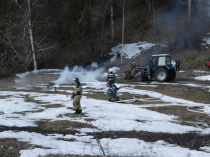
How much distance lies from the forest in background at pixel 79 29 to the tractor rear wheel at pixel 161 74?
13.9 m

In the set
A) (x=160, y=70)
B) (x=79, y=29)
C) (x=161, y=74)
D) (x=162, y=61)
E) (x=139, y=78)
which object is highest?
(x=79, y=29)

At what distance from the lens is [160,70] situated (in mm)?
17891

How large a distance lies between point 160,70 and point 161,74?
1.22ft

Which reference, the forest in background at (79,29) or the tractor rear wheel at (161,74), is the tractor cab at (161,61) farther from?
the forest in background at (79,29)

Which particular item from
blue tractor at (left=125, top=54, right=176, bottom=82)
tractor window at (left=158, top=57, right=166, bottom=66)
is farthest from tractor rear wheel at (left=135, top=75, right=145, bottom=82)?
tractor window at (left=158, top=57, right=166, bottom=66)

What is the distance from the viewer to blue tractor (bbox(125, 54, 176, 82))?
17.8 metres

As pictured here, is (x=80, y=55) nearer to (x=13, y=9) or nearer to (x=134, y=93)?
(x=13, y=9)

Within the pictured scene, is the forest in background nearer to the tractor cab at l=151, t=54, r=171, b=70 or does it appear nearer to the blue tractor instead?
the blue tractor

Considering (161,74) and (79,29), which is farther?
(79,29)

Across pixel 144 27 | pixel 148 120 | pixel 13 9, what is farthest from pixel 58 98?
pixel 144 27

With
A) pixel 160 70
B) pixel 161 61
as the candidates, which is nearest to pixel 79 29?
pixel 161 61

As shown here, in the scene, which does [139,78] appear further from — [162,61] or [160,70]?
[162,61]

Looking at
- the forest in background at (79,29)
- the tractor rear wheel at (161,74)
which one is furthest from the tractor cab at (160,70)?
the forest in background at (79,29)

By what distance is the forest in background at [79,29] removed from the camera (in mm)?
26297
